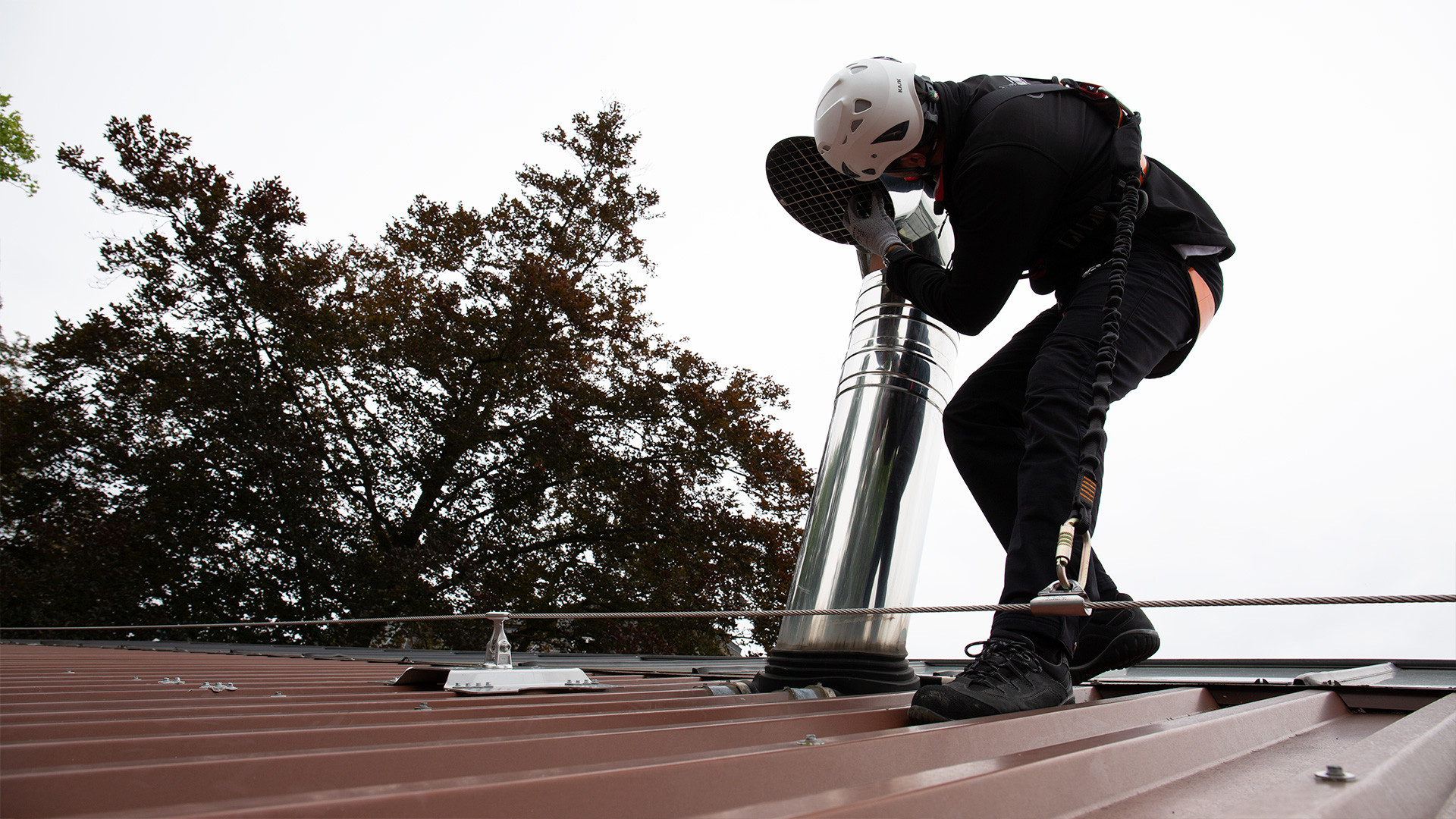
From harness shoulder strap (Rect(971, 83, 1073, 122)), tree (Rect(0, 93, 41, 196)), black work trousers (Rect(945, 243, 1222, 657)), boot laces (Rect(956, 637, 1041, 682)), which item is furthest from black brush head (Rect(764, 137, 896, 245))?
tree (Rect(0, 93, 41, 196))

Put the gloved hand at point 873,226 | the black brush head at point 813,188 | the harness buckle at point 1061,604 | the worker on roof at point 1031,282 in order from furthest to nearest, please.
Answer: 1. the black brush head at point 813,188
2. the gloved hand at point 873,226
3. the worker on roof at point 1031,282
4. the harness buckle at point 1061,604

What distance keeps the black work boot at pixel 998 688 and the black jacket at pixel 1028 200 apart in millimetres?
761

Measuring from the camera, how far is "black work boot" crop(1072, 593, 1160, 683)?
1622 mm

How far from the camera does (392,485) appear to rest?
12156 millimetres

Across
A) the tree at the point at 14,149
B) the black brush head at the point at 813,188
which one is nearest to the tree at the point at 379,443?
the tree at the point at 14,149

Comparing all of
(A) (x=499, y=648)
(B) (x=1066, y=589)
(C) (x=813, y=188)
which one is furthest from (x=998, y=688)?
(C) (x=813, y=188)

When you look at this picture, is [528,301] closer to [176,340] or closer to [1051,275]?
[176,340]

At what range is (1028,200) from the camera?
5.49 ft

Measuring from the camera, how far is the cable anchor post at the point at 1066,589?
1197 millimetres

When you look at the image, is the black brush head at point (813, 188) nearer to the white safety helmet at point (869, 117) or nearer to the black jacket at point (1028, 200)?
the white safety helmet at point (869, 117)

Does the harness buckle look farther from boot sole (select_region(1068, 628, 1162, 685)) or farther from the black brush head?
the black brush head

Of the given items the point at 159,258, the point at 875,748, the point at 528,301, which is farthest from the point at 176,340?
the point at 875,748

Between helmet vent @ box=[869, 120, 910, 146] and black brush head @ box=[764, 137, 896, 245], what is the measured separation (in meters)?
0.39

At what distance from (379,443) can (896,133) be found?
1168cm
